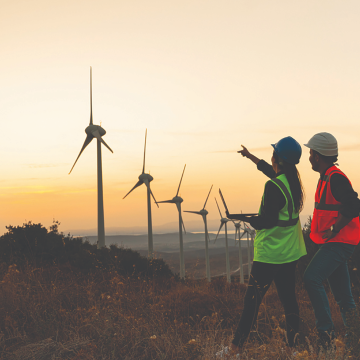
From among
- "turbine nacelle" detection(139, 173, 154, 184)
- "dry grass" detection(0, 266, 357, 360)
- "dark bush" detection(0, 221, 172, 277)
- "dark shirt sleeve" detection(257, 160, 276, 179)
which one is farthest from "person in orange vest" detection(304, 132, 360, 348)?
"turbine nacelle" detection(139, 173, 154, 184)

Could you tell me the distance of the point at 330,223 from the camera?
140 inches

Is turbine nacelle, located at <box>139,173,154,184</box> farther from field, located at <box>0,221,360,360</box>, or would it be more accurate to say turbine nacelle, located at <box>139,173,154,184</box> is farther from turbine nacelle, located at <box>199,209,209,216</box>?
field, located at <box>0,221,360,360</box>

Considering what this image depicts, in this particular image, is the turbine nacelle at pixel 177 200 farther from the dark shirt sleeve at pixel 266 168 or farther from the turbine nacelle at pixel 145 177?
the dark shirt sleeve at pixel 266 168

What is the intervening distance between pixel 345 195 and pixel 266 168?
1.22 m

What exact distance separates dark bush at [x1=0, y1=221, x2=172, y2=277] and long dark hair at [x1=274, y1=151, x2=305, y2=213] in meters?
5.73

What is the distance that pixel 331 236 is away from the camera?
3.49 metres

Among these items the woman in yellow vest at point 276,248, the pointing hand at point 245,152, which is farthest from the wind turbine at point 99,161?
the woman in yellow vest at point 276,248

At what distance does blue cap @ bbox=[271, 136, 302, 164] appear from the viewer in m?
3.77

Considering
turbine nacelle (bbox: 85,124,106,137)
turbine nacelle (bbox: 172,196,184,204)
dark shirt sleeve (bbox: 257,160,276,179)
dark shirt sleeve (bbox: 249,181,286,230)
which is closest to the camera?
dark shirt sleeve (bbox: 249,181,286,230)

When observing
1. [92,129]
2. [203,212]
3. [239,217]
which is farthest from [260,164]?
[203,212]

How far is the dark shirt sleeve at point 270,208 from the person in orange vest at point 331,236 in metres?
0.48

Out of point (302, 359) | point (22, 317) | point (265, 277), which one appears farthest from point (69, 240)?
point (302, 359)

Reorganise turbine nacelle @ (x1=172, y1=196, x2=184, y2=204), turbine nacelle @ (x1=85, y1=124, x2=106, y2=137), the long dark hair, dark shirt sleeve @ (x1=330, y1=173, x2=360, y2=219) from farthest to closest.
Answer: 1. turbine nacelle @ (x1=172, y1=196, x2=184, y2=204)
2. turbine nacelle @ (x1=85, y1=124, x2=106, y2=137)
3. the long dark hair
4. dark shirt sleeve @ (x1=330, y1=173, x2=360, y2=219)

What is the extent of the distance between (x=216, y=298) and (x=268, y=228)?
2945mm
